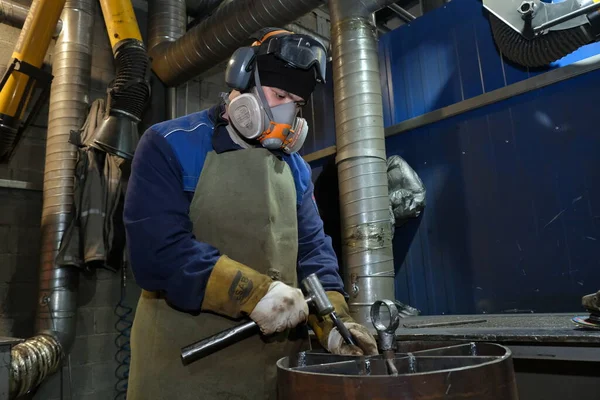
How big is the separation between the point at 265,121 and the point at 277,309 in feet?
1.56

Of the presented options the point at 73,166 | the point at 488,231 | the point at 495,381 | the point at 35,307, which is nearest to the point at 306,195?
the point at 495,381

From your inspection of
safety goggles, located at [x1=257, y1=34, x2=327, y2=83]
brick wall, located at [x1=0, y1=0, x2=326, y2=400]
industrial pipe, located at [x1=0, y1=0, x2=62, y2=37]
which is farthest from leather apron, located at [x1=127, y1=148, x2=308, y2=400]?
industrial pipe, located at [x1=0, y1=0, x2=62, y2=37]

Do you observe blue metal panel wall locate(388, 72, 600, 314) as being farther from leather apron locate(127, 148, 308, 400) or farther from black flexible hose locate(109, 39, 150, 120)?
black flexible hose locate(109, 39, 150, 120)

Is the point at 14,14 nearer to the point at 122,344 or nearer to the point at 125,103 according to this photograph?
the point at 125,103

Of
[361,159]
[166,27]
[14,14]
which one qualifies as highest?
[166,27]

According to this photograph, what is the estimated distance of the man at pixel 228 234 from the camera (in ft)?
3.08

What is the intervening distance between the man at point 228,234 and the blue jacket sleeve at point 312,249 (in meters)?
0.04

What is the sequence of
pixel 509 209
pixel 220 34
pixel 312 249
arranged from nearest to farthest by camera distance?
1. pixel 312 249
2. pixel 509 209
3. pixel 220 34

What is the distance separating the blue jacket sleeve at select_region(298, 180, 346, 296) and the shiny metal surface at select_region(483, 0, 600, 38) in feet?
4.26

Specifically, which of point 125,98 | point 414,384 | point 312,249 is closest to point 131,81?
point 125,98

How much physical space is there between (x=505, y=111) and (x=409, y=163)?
0.59 meters

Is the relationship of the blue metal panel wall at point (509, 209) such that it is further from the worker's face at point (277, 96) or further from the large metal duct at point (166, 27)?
the large metal duct at point (166, 27)

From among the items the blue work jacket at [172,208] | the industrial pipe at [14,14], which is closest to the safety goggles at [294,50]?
the blue work jacket at [172,208]

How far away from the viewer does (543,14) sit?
1823 mm
